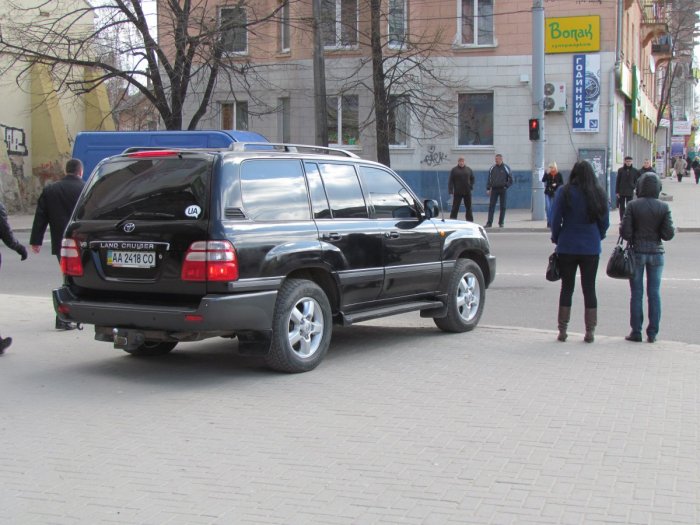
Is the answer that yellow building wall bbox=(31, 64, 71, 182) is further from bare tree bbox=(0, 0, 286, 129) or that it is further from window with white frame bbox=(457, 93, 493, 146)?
window with white frame bbox=(457, 93, 493, 146)

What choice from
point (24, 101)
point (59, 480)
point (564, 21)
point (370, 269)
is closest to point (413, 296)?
point (370, 269)

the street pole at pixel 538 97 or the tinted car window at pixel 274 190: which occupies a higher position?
the street pole at pixel 538 97

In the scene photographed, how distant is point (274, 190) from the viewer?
23.0 ft

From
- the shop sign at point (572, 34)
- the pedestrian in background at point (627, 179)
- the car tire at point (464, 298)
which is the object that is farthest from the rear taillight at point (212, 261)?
the shop sign at point (572, 34)

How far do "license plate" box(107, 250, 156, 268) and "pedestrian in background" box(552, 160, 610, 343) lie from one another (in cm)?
386

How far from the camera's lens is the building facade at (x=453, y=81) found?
28.3m

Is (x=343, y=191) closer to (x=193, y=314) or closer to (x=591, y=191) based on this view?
(x=193, y=314)

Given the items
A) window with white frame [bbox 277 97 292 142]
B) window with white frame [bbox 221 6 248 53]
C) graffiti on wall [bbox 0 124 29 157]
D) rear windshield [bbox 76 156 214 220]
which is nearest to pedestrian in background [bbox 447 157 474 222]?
window with white frame [bbox 221 6 248 53]

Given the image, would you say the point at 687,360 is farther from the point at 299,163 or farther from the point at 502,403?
the point at 299,163

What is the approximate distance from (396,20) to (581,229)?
74.0 feet

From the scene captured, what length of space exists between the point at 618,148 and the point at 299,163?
2587 cm

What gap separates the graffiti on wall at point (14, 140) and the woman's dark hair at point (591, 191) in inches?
1105

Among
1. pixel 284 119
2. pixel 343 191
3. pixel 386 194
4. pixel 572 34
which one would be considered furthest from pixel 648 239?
pixel 284 119

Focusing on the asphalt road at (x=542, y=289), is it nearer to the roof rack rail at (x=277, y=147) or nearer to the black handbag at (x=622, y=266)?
the black handbag at (x=622, y=266)
